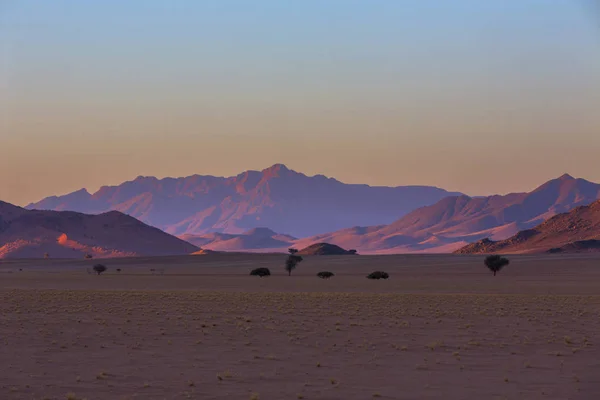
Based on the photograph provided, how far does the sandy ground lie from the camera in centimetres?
1983

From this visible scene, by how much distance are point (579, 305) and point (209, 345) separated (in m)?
24.1

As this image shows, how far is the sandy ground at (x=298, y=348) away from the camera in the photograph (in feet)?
65.1

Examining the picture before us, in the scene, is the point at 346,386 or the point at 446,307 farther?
the point at 446,307

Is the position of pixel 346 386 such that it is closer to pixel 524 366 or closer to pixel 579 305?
pixel 524 366

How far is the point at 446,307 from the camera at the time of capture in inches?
1692

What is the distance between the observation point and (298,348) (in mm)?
26844

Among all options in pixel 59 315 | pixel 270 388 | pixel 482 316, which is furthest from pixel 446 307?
pixel 270 388

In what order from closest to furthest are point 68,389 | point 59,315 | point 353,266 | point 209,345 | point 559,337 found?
point 68,389 → point 209,345 → point 559,337 → point 59,315 → point 353,266

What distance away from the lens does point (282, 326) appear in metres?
33.0

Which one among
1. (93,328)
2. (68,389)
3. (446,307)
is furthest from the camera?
(446,307)

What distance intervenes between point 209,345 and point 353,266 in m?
93.8

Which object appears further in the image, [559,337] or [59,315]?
[59,315]

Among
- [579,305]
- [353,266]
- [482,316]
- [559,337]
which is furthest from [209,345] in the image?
[353,266]

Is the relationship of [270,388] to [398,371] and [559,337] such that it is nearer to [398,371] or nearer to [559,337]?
[398,371]
